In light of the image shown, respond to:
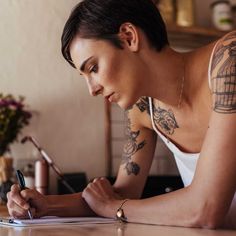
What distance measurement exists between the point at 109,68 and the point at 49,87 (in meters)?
1.08

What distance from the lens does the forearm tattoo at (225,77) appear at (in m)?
1.03

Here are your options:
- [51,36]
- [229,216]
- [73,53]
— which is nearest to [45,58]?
[51,36]

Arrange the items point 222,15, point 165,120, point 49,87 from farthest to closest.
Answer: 1. point 222,15
2. point 49,87
3. point 165,120

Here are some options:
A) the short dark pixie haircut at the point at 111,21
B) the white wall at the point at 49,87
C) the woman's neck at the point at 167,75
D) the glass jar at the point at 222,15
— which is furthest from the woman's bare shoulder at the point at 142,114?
the glass jar at the point at 222,15

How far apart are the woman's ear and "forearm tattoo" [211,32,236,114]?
0.21m

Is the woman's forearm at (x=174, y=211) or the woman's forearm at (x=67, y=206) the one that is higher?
the woman's forearm at (x=174, y=211)

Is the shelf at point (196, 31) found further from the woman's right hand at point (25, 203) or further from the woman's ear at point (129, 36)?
the woman's right hand at point (25, 203)

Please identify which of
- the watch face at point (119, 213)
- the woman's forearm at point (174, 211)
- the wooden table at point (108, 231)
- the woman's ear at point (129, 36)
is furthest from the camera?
the woman's ear at point (129, 36)

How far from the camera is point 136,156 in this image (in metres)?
1.44

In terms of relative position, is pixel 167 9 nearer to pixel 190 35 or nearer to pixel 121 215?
pixel 190 35

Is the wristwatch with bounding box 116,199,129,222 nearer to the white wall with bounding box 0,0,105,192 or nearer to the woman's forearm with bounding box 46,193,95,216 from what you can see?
the woman's forearm with bounding box 46,193,95,216

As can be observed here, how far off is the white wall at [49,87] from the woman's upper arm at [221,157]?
4.14 feet

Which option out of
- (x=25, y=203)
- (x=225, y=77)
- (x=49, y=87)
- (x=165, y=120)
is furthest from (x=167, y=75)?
(x=49, y=87)

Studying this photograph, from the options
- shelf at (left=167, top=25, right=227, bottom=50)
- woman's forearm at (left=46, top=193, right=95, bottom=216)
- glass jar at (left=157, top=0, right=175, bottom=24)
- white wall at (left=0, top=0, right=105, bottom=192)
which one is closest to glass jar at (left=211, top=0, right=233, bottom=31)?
shelf at (left=167, top=25, right=227, bottom=50)
